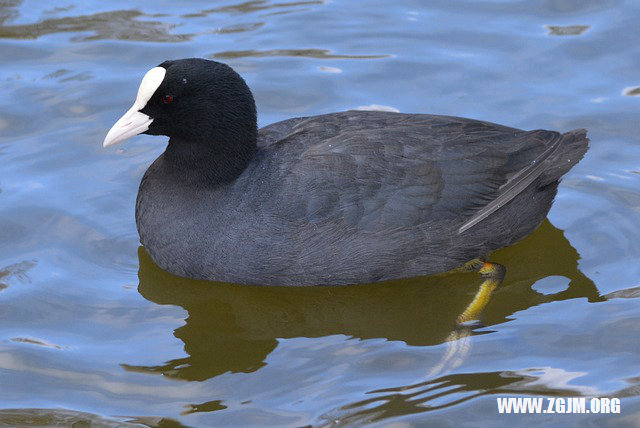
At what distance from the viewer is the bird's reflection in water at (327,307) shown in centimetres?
628

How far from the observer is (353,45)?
9258 millimetres

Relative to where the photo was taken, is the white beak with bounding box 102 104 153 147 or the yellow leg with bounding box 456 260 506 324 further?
the white beak with bounding box 102 104 153 147

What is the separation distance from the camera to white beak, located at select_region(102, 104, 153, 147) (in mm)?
6609

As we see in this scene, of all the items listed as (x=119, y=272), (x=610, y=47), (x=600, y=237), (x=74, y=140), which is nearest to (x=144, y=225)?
(x=119, y=272)

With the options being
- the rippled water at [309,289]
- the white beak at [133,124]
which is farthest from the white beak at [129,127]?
the rippled water at [309,289]

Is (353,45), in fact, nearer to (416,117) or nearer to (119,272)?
(416,117)

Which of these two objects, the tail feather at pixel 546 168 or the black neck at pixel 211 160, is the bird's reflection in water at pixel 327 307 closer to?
the tail feather at pixel 546 168

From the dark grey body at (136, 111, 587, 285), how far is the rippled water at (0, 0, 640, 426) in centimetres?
27

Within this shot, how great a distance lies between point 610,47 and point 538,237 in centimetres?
249

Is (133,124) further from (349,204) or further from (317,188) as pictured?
(349,204)

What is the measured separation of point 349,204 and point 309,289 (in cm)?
62

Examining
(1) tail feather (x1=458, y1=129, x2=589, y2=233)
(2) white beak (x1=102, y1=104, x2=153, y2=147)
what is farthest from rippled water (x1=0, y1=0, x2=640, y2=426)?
(2) white beak (x1=102, y1=104, x2=153, y2=147)

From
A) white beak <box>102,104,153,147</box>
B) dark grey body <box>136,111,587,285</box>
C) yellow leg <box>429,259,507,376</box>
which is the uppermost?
white beak <box>102,104,153,147</box>

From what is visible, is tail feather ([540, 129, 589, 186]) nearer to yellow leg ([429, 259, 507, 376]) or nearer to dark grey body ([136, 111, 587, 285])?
dark grey body ([136, 111, 587, 285])
